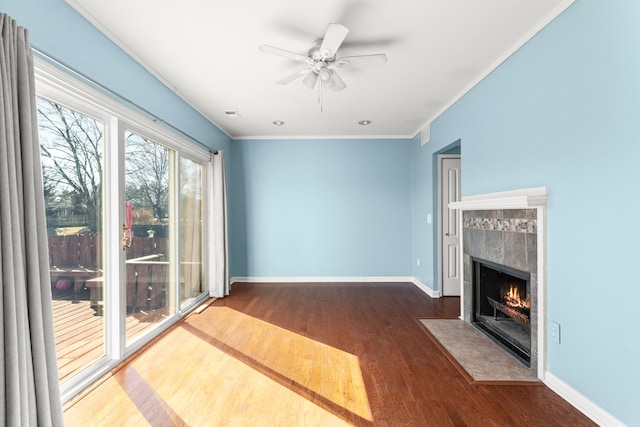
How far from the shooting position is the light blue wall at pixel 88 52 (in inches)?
72.9

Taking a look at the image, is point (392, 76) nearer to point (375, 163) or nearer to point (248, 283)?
point (375, 163)

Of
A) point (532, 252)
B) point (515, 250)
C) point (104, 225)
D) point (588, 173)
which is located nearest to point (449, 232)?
point (515, 250)

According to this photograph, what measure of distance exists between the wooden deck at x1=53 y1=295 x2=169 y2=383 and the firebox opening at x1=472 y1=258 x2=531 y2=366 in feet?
11.4

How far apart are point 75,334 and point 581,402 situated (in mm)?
3496

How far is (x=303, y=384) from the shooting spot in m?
2.39

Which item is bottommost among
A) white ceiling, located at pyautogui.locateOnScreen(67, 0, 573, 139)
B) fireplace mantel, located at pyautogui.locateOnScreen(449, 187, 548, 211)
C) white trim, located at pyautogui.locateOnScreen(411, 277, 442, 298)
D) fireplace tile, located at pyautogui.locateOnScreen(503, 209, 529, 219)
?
white trim, located at pyautogui.locateOnScreen(411, 277, 442, 298)

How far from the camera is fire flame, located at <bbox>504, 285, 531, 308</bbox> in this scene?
2965 mm

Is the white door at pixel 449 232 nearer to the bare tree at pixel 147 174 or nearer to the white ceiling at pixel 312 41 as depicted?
the white ceiling at pixel 312 41

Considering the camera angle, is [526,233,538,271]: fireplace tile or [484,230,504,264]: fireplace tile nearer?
[526,233,538,271]: fireplace tile

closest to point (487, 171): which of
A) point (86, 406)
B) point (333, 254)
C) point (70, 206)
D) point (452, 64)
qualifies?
point (452, 64)

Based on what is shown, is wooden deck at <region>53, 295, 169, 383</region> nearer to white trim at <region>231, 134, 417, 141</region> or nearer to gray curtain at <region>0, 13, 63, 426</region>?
gray curtain at <region>0, 13, 63, 426</region>

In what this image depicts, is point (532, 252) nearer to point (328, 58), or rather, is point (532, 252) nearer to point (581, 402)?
point (581, 402)

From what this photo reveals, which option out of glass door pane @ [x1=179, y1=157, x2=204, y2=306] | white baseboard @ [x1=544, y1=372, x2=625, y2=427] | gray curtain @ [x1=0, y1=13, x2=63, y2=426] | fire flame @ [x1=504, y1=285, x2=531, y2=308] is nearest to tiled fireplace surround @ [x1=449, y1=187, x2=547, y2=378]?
white baseboard @ [x1=544, y1=372, x2=625, y2=427]

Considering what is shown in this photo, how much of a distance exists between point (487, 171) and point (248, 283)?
4.26 metres
